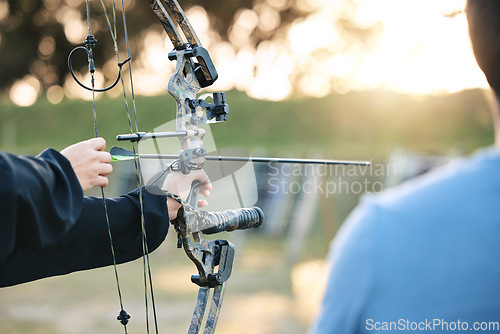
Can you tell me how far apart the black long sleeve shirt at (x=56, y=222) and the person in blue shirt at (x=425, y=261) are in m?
0.76

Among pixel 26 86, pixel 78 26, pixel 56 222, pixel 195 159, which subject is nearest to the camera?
pixel 56 222

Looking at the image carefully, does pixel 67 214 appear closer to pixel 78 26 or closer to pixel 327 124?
pixel 327 124

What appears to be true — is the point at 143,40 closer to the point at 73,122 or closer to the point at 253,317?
the point at 73,122

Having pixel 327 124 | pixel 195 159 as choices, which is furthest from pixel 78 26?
pixel 195 159

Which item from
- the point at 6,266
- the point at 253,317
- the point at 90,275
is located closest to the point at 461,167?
the point at 6,266

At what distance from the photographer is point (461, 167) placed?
60cm

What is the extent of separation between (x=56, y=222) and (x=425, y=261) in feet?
2.76

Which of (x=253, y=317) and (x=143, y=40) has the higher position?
(x=143, y=40)

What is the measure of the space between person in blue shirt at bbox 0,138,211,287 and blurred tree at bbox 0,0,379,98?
837 centimetres

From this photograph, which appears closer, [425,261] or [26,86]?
[425,261]

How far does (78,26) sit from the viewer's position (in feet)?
31.0

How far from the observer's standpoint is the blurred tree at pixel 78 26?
9.95 metres

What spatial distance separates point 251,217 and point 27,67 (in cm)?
Answer: 999

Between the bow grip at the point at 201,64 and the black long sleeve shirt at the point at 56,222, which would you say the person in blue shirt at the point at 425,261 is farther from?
the bow grip at the point at 201,64
